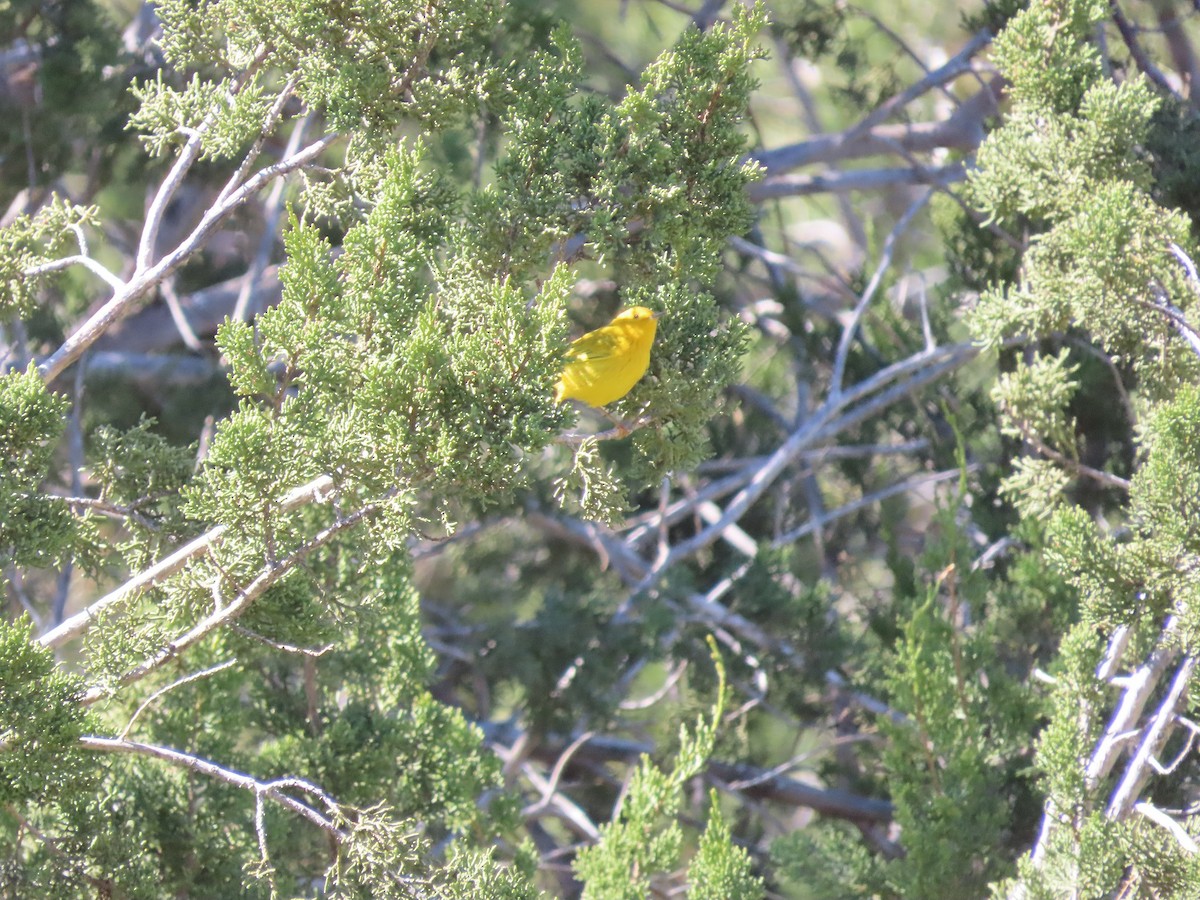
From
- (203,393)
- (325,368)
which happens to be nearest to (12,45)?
(203,393)

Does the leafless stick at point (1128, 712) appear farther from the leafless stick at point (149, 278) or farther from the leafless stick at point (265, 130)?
the leafless stick at point (265, 130)

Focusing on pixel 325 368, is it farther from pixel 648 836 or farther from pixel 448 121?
pixel 648 836

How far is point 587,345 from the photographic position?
8.96 feet

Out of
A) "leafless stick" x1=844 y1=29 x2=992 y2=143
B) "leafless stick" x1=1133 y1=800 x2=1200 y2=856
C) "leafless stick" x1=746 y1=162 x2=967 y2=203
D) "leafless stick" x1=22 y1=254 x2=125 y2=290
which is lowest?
"leafless stick" x1=1133 y1=800 x2=1200 y2=856

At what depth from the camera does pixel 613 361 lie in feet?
8.65

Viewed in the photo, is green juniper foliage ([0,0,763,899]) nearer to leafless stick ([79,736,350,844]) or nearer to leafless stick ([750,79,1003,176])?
leafless stick ([79,736,350,844])

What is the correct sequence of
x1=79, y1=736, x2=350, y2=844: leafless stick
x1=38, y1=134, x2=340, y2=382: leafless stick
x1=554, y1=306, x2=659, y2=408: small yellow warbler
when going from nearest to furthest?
x1=79, y1=736, x2=350, y2=844: leafless stick → x1=38, y1=134, x2=340, y2=382: leafless stick → x1=554, y1=306, x2=659, y2=408: small yellow warbler

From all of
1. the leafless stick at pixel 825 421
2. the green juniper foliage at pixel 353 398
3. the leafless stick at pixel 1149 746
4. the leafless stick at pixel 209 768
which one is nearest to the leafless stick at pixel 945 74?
the leafless stick at pixel 825 421

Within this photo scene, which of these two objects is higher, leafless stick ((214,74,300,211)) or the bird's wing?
leafless stick ((214,74,300,211))

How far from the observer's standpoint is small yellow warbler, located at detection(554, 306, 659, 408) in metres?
2.55

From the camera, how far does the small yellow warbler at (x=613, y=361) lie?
255 cm

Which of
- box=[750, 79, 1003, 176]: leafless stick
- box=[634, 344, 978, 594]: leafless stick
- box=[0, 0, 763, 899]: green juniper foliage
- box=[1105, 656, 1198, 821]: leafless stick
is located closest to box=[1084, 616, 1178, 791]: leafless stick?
box=[1105, 656, 1198, 821]: leafless stick

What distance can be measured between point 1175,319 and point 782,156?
295cm

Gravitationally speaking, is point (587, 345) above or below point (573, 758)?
above
